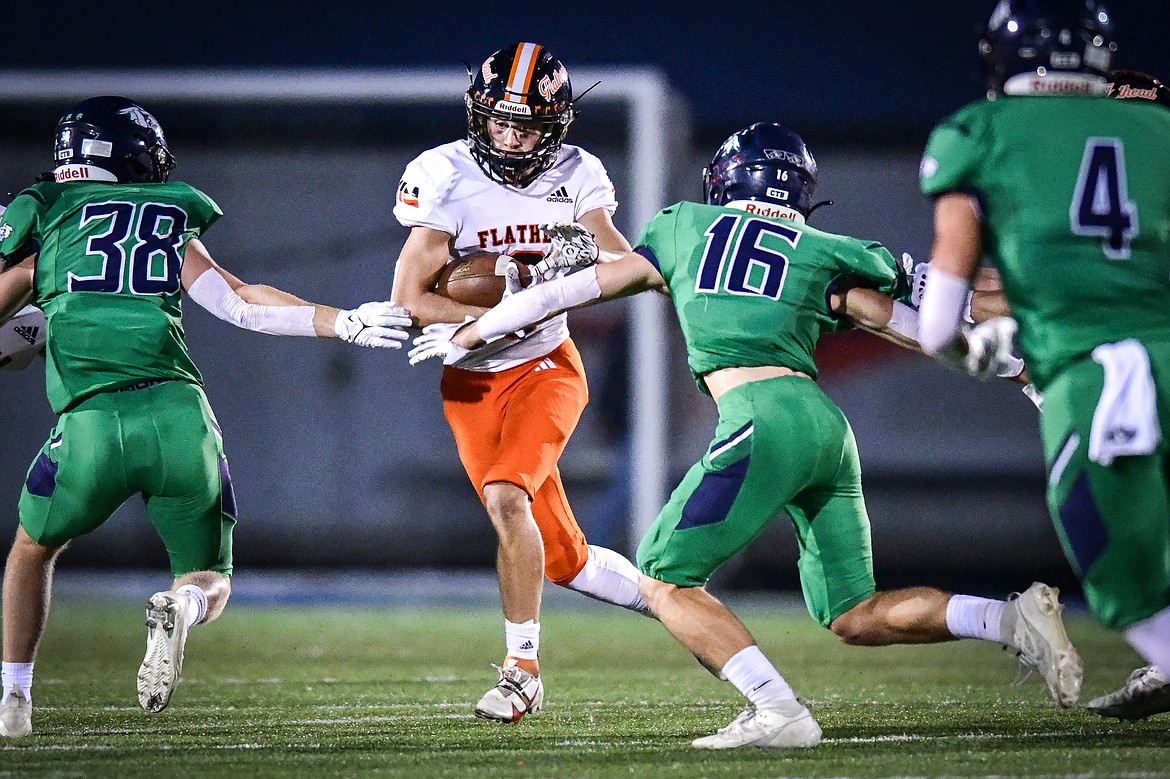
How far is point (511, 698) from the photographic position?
4.37m

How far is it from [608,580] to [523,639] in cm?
47

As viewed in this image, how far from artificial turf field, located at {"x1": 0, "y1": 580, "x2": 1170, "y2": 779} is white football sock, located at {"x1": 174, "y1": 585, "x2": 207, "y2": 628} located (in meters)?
0.31

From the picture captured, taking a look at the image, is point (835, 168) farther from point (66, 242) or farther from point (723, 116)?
point (66, 242)

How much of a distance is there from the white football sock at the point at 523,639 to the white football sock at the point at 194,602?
86 centimetres

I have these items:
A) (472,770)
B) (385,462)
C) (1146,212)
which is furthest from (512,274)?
(385,462)

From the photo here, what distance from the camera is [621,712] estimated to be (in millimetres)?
4668

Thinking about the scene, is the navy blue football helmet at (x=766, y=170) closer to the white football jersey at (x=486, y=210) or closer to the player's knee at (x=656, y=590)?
the white football jersey at (x=486, y=210)

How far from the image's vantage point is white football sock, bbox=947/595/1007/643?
3.82m

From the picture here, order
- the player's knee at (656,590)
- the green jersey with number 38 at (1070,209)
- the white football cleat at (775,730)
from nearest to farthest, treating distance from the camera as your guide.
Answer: the green jersey with number 38 at (1070,209), the white football cleat at (775,730), the player's knee at (656,590)

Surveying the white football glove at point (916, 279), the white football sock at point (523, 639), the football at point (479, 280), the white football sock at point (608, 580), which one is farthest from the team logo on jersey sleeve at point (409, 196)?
the white football glove at point (916, 279)

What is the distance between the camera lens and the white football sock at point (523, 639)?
4535 mm

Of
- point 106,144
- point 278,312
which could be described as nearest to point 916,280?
point 278,312

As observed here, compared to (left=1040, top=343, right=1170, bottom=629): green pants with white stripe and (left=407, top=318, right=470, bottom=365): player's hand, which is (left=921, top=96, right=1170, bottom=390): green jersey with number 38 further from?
(left=407, top=318, right=470, bottom=365): player's hand

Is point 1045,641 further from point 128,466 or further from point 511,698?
point 128,466
